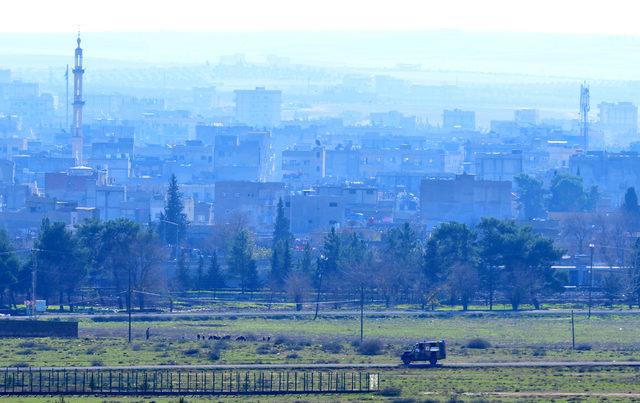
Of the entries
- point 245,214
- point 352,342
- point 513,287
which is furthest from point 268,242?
point 352,342

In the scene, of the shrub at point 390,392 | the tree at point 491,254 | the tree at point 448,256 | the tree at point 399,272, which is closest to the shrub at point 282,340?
the shrub at point 390,392

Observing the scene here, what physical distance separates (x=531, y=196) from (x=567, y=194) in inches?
65.1

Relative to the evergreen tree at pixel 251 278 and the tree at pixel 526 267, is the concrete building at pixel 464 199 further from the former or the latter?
the tree at pixel 526 267

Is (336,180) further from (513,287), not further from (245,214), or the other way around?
(513,287)

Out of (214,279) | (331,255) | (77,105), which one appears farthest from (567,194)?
(214,279)

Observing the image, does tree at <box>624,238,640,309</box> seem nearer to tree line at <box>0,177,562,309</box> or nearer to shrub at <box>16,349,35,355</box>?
tree line at <box>0,177,562,309</box>

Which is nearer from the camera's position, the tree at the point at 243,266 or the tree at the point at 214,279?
the tree at the point at 243,266

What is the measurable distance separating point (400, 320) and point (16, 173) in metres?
71.5

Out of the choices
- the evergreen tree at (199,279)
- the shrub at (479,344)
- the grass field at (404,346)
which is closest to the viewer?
the grass field at (404,346)

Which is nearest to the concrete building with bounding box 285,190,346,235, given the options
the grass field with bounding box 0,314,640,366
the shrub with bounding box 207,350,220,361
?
the grass field with bounding box 0,314,640,366

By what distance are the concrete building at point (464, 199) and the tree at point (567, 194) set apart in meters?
2.14

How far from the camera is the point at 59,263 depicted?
61.3 metres

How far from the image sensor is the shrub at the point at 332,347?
4584 cm

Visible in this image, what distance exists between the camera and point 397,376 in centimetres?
4000
